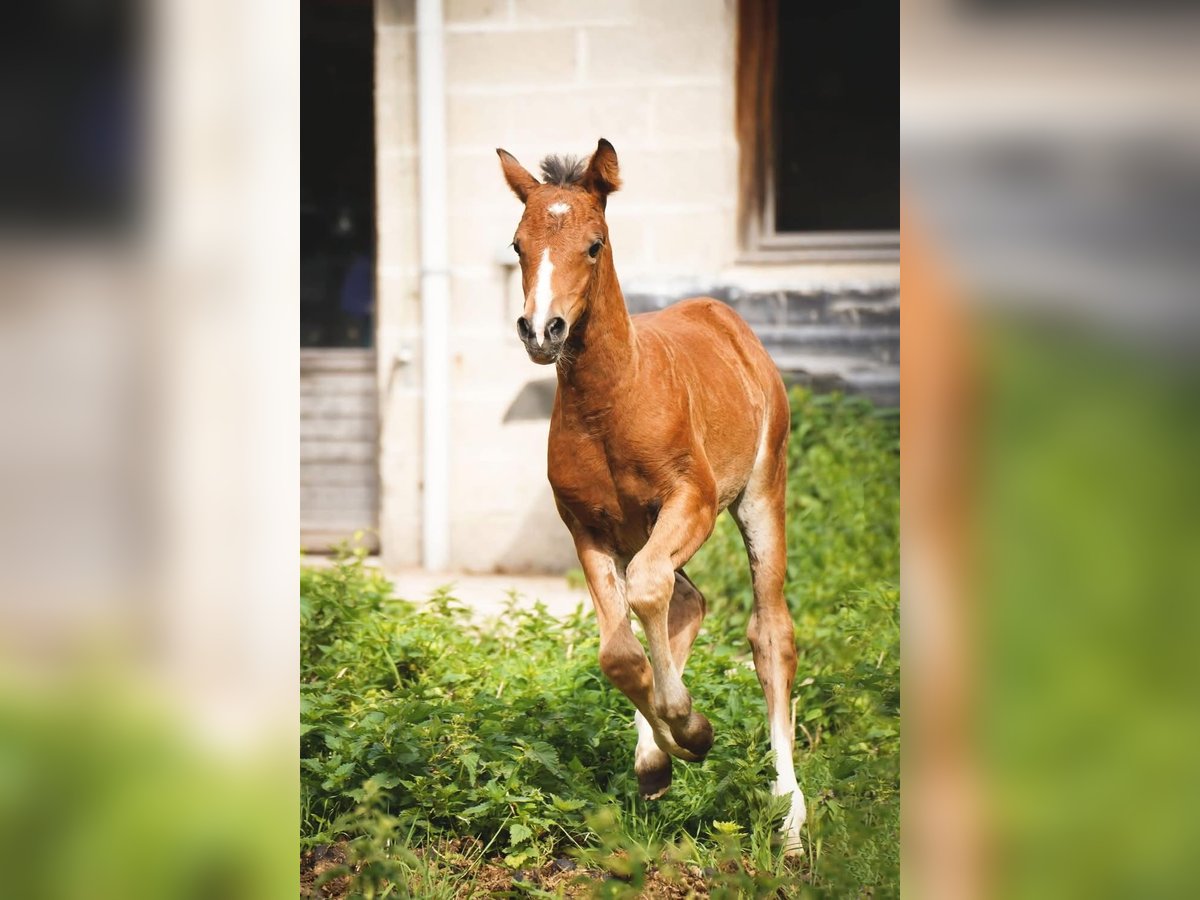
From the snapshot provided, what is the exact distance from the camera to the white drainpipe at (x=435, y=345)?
438 centimetres

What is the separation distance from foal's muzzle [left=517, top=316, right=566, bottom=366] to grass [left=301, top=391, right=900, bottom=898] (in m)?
1.16

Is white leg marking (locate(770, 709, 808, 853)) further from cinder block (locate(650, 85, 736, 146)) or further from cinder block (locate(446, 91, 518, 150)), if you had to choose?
cinder block (locate(446, 91, 518, 150))

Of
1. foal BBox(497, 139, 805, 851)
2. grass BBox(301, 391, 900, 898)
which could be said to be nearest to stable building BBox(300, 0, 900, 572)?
grass BBox(301, 391, 900, 898)

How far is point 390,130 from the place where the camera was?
4.54 meters

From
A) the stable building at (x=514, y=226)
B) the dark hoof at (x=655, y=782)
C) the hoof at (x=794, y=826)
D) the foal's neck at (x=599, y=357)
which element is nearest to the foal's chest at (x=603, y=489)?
the foal's neck at (x=599, y=357)

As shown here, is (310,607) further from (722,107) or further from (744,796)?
(722,107)

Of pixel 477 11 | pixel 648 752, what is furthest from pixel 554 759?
pixel 477 11

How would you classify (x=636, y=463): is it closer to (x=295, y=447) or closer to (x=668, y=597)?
(x=668, y=597)

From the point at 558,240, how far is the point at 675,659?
4.23 feet

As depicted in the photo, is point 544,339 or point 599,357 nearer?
point 544,339

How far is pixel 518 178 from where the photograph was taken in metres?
3.14

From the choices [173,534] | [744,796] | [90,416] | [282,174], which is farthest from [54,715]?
[744,796]

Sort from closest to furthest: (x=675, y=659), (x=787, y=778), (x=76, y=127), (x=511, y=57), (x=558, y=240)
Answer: (x=76, y=127)
(x=558, y=240)
(x=787, y=778)
(x=675, y=659)
(x=511, y=57)

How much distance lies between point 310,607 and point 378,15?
7.47 feet
